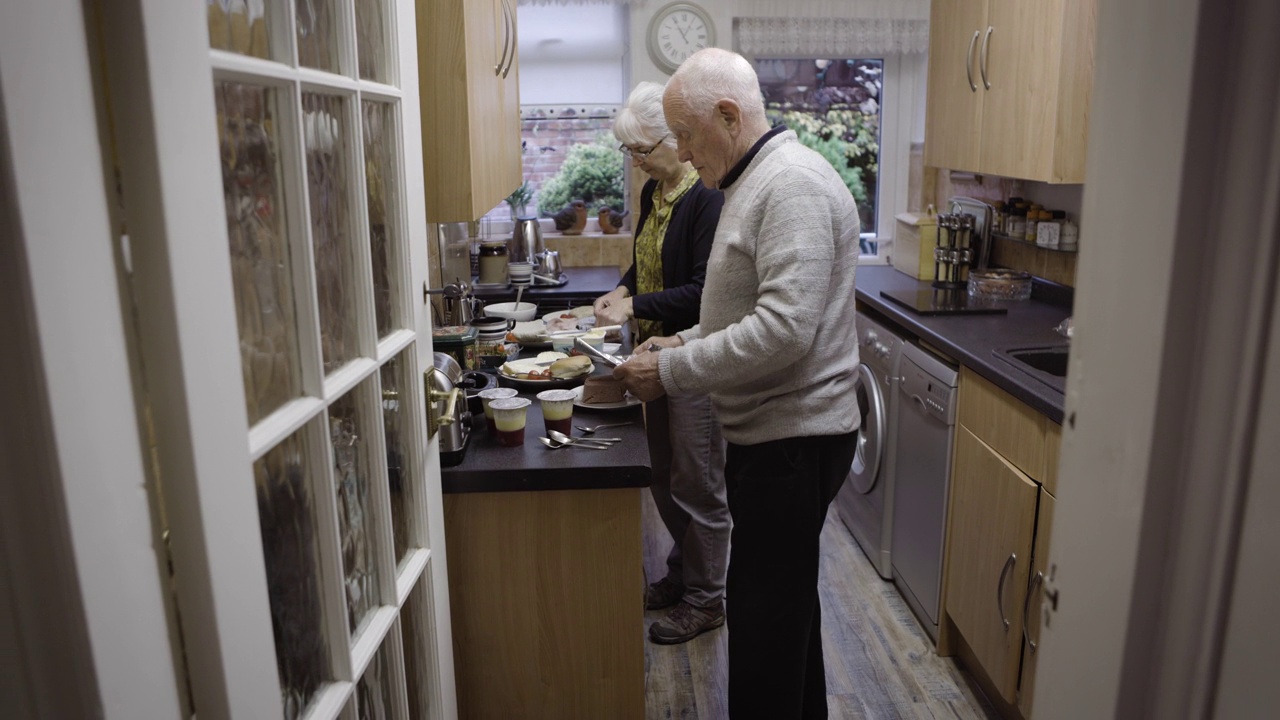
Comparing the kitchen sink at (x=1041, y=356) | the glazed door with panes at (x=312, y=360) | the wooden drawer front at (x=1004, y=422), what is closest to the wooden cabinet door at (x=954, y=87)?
the kitchen sink at (x=1041, y=356)

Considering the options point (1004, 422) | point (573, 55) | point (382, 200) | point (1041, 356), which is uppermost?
point (573, 55)

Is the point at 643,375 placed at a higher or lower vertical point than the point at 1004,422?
higher

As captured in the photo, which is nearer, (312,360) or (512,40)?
(312,360)

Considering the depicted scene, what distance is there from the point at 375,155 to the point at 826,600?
89.6 inches

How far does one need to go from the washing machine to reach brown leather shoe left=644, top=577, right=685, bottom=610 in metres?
0.71

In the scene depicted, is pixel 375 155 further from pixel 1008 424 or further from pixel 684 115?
pixel 1008 424

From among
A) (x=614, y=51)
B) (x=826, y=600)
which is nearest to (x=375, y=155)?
(x=826, y=600)

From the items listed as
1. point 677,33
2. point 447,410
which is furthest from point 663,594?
point 677,33

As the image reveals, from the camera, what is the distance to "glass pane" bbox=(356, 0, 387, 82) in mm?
1188

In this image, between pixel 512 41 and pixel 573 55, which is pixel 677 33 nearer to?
pixel 573 55

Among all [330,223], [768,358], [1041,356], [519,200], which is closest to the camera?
[330,223]

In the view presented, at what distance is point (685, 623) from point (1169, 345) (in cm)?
252

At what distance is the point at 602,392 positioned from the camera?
2.14m

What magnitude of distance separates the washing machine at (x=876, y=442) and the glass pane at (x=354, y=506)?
7.08 feet
